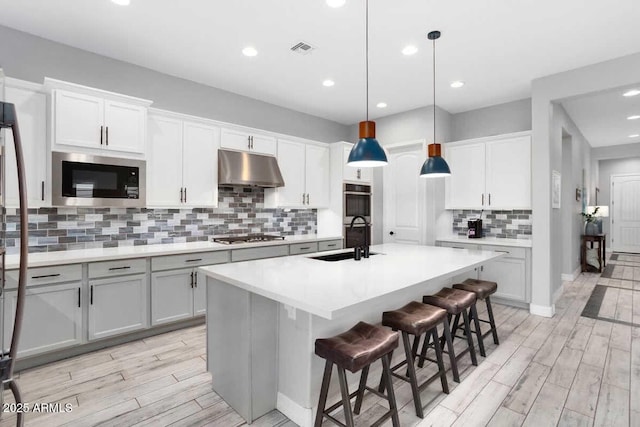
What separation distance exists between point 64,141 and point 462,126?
5.30 meters

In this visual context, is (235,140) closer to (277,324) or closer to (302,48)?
(302,48)

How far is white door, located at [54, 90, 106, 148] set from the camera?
2.92 m

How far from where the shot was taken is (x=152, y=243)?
3852mm

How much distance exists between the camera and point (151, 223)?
3844 mm

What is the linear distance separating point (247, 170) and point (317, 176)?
1.36 metres

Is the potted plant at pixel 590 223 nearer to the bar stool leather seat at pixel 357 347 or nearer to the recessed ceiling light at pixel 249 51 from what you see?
the bar stool leather seat at pixel 357 347

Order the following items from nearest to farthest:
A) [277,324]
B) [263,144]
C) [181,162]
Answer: [277,324], [181,162], [263,144]

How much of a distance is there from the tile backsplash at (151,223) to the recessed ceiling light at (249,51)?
5.81ft

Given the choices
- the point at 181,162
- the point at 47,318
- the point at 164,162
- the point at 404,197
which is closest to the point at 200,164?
the point at 181,162

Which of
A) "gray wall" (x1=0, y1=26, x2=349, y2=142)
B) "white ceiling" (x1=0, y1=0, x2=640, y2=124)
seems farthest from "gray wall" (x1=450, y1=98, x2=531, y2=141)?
"gray wall" (x1=0, y1=26, x2=349, y2=142)

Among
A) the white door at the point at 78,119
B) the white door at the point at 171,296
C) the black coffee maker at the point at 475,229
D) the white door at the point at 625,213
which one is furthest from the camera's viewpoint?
the white door at the point at 625,213

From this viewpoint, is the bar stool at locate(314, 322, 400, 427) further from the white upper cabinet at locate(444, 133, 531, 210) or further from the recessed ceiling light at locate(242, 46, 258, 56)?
the white upper cabinet at locate(444, 133, 531, 210)

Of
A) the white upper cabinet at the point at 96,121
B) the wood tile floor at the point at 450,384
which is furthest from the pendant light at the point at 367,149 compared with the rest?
the white upper cabinet at the point at 96,121

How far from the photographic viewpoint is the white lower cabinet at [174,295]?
3.30m
